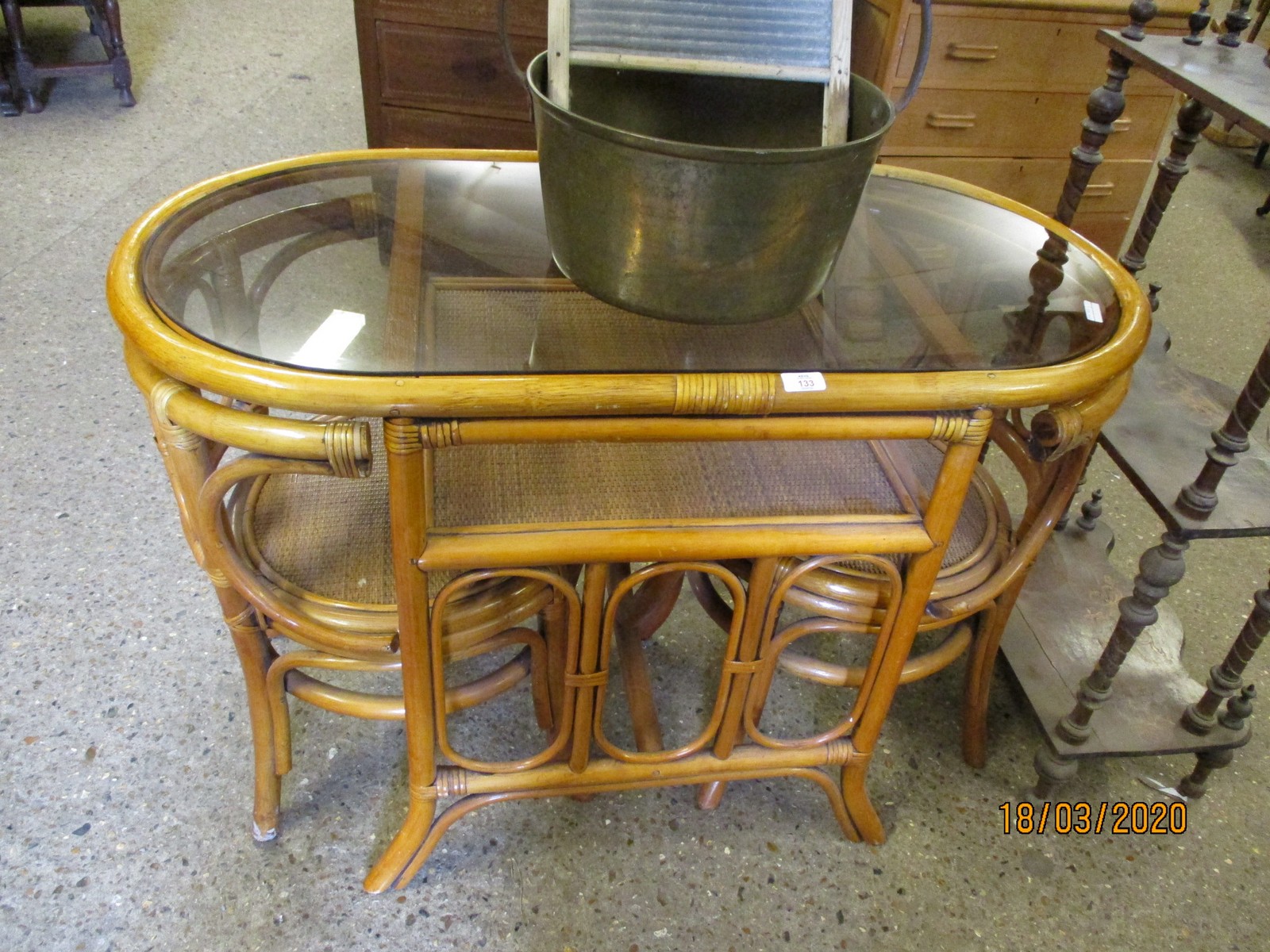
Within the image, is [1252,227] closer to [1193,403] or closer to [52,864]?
[1193,403]

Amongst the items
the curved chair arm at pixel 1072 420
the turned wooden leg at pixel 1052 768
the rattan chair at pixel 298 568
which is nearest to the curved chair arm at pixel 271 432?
the rattan chair at pixel 298 568

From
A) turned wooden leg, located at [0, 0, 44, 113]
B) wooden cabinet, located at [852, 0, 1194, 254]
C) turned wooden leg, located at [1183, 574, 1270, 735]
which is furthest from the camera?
turned wooden leg, located at [0, 0, 44, 113]

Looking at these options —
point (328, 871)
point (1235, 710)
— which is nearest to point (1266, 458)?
point (1235, 710)

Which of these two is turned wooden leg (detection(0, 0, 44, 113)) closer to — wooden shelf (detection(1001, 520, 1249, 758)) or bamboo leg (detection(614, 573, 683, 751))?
bamboo leg (detection(614, 573, 683, 751))

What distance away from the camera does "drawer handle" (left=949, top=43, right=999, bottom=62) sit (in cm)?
209

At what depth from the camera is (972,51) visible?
2.10 metres

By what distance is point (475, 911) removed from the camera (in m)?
1.26

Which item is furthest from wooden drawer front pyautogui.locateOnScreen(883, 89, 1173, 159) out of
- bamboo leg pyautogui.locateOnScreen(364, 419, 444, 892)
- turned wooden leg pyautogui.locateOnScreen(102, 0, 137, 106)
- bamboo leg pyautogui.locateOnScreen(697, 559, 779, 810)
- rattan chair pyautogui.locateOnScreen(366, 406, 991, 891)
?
turned wooden leg pyautogui.locateOnScreen(102, 0, 137, 106)

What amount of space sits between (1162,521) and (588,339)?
35.3 inches

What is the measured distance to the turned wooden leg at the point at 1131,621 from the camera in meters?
1.17

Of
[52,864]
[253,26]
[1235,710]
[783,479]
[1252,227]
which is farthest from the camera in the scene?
[253,26]

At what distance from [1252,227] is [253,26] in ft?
12.4

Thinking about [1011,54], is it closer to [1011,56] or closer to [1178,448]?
[1011,56]

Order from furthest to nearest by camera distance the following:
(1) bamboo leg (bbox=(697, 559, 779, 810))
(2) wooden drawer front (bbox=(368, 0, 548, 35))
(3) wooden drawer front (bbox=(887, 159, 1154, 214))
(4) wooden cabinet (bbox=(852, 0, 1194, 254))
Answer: (3) wooden drawer front (bbox=(887, 159, 1154, 214)), (2) wooden drawer front (bbox=(368, 0, 548, 35)), (4) wooden cabinet (bbox=(852, 0, 1194, 254)), (1) bamboo leg (bbox=(697, 559, 779, 810))
